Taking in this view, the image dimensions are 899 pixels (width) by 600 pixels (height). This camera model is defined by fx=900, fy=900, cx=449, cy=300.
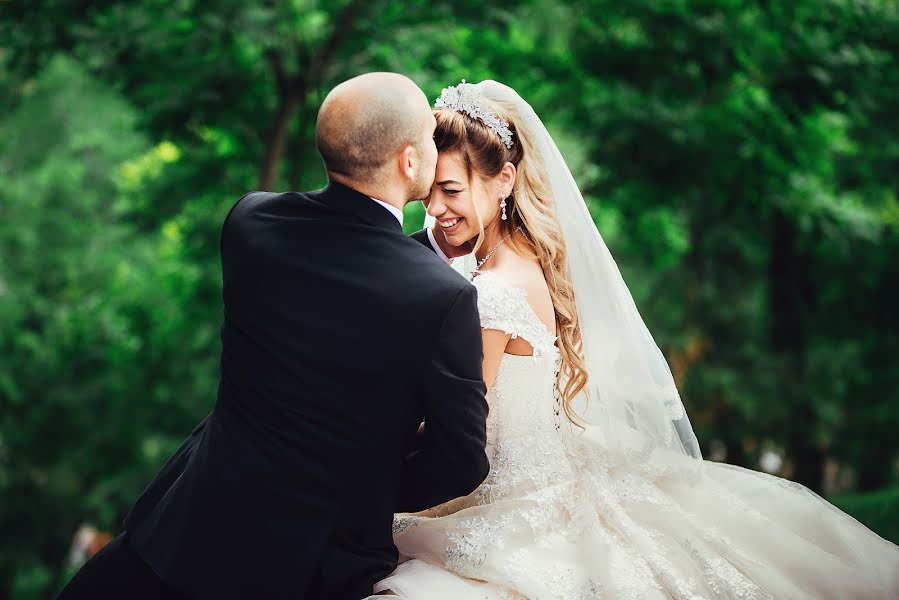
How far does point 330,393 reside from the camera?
2.59 m

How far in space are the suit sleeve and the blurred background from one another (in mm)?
4072

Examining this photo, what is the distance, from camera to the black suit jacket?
2.59 metres

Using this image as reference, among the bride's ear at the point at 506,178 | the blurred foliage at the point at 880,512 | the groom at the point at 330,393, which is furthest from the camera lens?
the blurred foliage at the point at 880,512

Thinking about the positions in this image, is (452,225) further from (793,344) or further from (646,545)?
(793,344)

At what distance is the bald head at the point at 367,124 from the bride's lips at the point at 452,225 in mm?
708

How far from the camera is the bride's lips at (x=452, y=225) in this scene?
3.39 meters

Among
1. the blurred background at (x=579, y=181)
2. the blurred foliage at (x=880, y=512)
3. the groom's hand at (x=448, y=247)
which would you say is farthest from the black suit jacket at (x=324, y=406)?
the blurred background at (x=579, y=181)

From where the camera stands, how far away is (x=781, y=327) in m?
14.4

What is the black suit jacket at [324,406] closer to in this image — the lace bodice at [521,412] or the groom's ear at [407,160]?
the groom's ear at [407,160]

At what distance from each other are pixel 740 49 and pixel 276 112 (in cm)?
438

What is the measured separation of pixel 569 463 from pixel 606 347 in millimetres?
492

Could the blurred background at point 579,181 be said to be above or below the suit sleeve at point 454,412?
below

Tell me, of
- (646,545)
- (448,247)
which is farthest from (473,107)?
(646,545)

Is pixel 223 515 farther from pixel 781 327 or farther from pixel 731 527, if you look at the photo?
pixel 781 327
